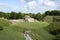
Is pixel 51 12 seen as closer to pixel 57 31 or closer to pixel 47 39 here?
pixel 57 31

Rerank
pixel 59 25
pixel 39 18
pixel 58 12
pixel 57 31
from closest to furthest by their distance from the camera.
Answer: pixel 57 31, pixel 59 25, pixel 39 18, pixel 58 12

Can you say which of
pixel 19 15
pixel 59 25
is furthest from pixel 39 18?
pixel 59 25

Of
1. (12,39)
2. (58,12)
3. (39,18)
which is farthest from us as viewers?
(58,12)

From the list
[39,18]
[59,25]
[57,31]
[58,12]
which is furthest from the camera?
[58,12]

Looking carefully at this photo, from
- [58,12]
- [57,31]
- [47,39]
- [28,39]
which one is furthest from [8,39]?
[58,12]

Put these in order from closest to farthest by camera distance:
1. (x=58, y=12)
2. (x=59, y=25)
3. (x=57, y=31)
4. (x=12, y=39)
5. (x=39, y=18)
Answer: (x=12, y=39) < (x=57, y=31) < (x=59, y=25) < (x=39, y=18) < (x=58, y=12)

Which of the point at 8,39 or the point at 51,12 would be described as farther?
the point at 51,12

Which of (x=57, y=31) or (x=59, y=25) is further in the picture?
(x=59, y=25)

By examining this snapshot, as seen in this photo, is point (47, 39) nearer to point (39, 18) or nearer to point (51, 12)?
point (39, 18)
